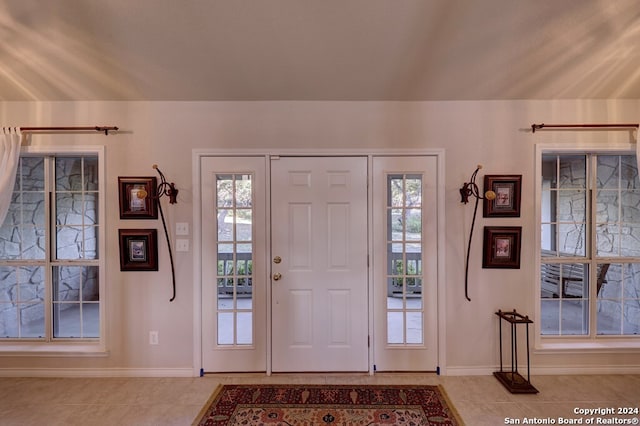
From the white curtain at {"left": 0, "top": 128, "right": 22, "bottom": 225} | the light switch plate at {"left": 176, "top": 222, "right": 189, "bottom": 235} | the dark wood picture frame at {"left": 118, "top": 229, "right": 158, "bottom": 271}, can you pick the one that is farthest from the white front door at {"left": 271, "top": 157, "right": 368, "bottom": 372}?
the white curtain at {"left": 0, "top": 128, "right": 22, "bottom": 225}

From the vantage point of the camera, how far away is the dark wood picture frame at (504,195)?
8.30ft

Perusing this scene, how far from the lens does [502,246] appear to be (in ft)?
8.36

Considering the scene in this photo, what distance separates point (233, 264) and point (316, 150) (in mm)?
1269

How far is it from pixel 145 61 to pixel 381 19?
5.66ft

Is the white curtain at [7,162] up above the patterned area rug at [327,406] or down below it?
above

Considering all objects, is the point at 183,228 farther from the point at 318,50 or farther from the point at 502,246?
the point at 502,246

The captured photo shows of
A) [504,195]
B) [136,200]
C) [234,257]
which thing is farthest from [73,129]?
[504,195]

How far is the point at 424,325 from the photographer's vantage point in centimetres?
258

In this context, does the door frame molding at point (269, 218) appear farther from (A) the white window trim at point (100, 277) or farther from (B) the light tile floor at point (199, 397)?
(A) the white window trim at point (100, 277)

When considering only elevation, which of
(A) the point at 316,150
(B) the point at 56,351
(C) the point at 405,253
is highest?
(A) the point at 316,150

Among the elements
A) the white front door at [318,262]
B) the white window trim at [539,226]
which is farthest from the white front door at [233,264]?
the white window trim at [539,226]

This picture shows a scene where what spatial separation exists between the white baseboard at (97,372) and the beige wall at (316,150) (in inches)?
1.0

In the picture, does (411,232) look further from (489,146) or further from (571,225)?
(571,225)

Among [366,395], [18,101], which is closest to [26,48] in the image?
[18,101]
